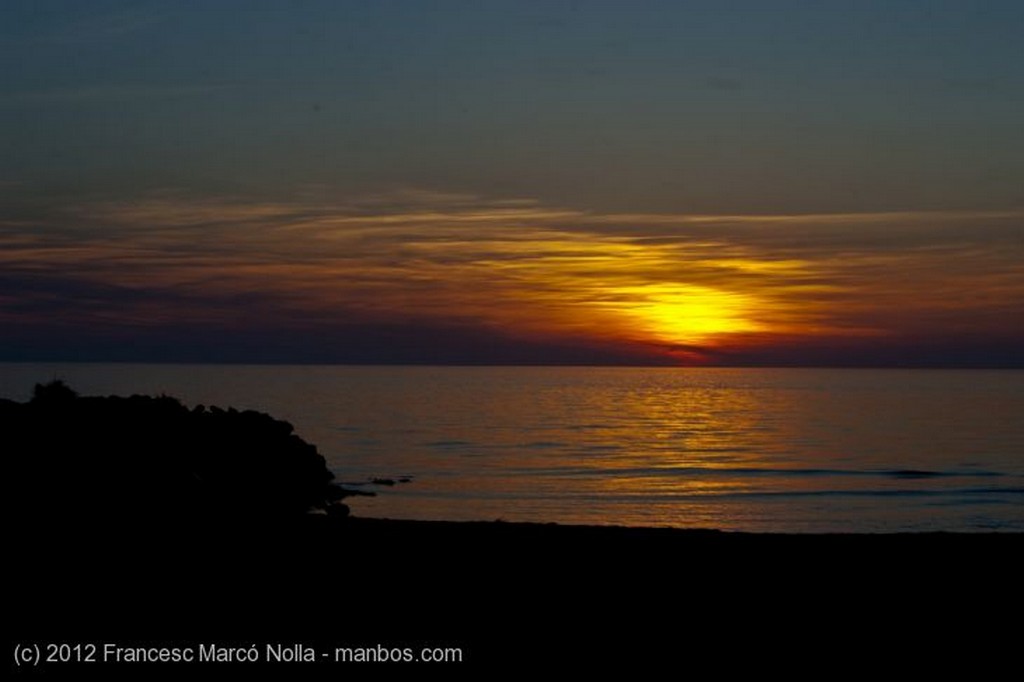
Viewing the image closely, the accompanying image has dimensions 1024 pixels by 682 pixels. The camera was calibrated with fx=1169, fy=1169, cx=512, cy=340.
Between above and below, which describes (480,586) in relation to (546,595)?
above

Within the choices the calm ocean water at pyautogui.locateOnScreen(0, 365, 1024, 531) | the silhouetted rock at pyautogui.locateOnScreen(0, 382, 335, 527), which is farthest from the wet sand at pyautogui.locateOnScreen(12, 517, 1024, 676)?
the calm ocean water at pyautogui.locateOnScreen(0, 365, 1024, 531)

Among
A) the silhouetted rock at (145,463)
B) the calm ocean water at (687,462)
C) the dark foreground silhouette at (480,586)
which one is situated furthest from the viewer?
the calm ocean water at (687,462)

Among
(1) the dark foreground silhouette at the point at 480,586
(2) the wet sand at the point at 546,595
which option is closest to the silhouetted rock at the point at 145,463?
(1) the dark foreground silhouette at the point at 480,586

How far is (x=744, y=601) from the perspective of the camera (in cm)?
1188

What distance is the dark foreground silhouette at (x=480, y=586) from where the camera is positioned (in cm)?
984

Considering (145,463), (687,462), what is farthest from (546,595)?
(687,462)

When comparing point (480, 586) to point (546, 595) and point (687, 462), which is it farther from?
point (687, 462)

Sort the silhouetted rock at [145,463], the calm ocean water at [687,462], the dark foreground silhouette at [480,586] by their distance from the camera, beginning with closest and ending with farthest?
the dark foreground silhouette at [480,586], the silhouetted rock at [145,463], the calm ocean water at [687,462]

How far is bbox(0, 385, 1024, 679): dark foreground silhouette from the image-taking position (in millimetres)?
9836

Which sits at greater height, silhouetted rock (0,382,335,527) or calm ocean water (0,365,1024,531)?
calm ocean water (0,365,1024,531)

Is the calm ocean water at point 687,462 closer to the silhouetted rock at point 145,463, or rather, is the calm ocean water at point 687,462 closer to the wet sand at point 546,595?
the silhouetted rock at point 145,463

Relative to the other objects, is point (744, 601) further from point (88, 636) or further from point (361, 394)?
point (361, 394)

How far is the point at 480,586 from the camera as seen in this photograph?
12391 millimetres

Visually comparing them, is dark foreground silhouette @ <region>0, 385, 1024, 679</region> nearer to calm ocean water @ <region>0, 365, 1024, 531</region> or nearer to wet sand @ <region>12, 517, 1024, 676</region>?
wet sand @ <region>12, 517, 1024, 676</region>
